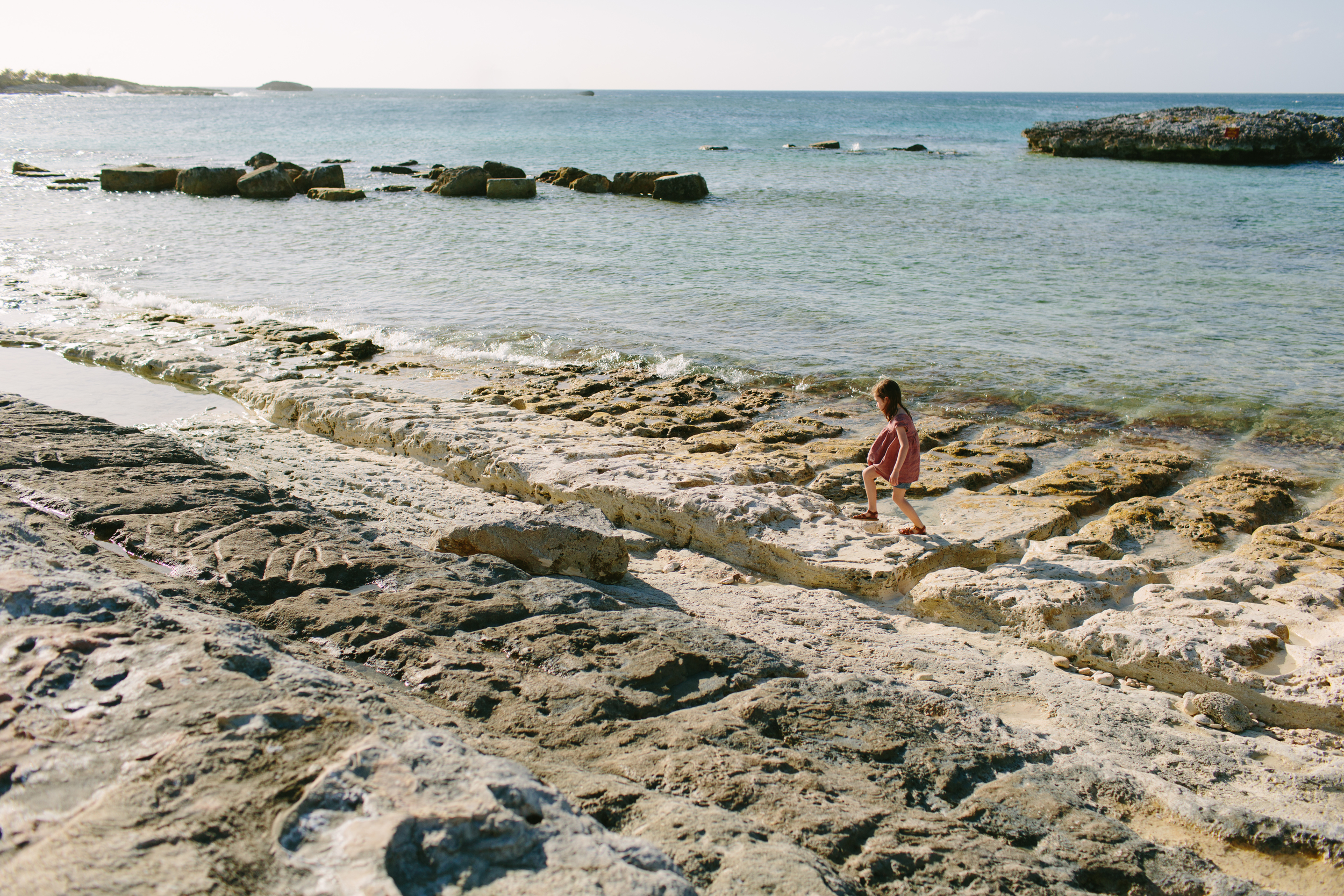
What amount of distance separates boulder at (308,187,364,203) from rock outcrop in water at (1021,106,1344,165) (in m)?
34.5

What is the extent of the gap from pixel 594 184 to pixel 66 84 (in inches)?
5765

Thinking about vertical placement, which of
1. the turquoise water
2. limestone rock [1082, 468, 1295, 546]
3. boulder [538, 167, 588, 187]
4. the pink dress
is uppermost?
boulder [538, 167, 588, 187]

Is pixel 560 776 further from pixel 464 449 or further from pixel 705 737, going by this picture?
pixel 464 449

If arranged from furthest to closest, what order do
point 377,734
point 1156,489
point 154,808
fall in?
point 1156,489 < point 377,734 < point 154,808

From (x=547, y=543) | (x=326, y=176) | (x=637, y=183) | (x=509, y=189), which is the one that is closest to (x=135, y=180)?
(x=326, y=176)

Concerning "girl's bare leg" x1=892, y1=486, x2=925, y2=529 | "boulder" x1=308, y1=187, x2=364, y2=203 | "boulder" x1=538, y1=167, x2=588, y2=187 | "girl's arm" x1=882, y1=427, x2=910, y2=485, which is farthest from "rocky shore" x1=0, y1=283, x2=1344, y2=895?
"boulder" x1=538, y1=167, x2=588, y2=187

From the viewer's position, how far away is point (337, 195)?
2686 cm

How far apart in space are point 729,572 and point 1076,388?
6.04 m

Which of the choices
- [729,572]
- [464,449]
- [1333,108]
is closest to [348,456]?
[464,449]

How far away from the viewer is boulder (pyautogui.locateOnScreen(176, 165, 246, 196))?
91.5 ft

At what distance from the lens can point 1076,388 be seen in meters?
9.55

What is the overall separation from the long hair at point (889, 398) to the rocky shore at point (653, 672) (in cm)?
93

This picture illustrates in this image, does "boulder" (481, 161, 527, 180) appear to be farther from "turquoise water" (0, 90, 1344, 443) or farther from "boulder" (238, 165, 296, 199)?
"boulder" (238, 165, 296, 199)

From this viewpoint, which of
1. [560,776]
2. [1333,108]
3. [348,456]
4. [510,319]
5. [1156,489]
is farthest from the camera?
[1333,108]
